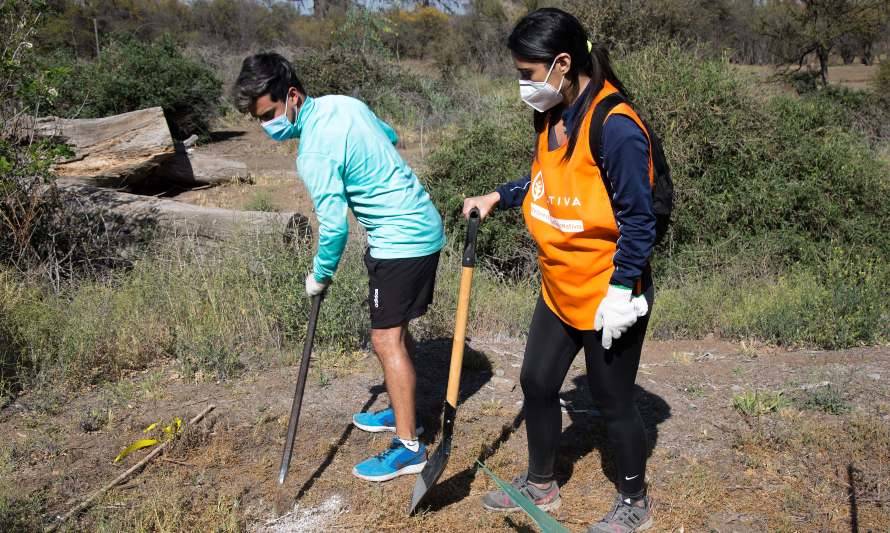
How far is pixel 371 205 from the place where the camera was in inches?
130

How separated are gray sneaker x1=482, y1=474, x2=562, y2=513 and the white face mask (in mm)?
1578

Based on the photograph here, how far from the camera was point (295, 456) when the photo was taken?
382 cm

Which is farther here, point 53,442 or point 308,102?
point 53,442

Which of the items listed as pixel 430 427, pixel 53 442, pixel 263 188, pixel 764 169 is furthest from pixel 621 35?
pixel 53 442

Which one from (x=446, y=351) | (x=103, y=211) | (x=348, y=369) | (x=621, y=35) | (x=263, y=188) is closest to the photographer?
(x=348, y=369)

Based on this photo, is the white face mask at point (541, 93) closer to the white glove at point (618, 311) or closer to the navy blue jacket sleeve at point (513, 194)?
the navy blue jacket sleeve at point (513, 194)

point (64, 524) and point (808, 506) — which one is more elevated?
point (808, 506)

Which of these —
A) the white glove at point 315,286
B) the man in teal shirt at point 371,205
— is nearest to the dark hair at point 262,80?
the man in teal shirt at point 371,205

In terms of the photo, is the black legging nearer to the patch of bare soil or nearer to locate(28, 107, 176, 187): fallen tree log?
the patch of bare soil

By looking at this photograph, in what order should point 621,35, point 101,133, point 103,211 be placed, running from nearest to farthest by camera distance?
point 103,211 → point 101,133 → point 621,35

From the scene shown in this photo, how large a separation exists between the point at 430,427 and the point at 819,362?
2530 millimetres

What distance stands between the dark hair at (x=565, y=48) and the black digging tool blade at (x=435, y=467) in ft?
4.04

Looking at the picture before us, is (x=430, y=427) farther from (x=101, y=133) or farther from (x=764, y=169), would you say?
(x=101, y=133)

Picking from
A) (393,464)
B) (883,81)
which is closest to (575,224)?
(393,464)
